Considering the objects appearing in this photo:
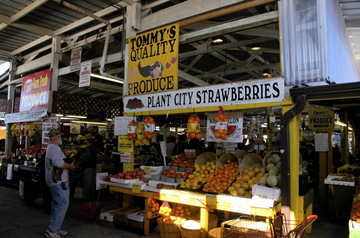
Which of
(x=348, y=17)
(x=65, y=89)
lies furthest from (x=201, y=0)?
(x=65, y=89)

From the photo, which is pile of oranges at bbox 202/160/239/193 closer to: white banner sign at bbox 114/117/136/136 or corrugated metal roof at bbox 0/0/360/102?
white banner sign at bbox 114/117/136/136

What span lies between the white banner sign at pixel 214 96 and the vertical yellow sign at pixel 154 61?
23 centimetres

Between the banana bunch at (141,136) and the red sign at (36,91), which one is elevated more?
the red sign at (36,91)

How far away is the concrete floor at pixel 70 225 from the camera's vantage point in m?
5.33

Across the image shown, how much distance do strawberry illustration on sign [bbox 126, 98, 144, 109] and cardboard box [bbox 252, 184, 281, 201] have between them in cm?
322

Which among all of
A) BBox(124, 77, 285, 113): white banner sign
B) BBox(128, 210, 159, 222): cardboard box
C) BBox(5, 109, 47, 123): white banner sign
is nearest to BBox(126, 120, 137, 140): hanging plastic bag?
BBox(124, 77, 285, 113): white banner sign

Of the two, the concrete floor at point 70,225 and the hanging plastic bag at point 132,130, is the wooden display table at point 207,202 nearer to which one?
the concrete floor at point 70,225

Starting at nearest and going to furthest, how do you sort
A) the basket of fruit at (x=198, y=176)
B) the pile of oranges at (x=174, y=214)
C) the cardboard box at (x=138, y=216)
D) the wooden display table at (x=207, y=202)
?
1. the wooden display table at (x=207, y=202)
2. the pile of oranges at (x=174, y=214)
3. the basket of fruit at (x=198, y=176)
4. the cardboard box at (x=138, y=216)

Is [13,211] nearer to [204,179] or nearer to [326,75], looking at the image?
[204,179]

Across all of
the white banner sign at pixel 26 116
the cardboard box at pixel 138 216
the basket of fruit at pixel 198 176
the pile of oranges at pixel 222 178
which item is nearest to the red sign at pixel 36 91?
the white banner sign at pixel 26 116

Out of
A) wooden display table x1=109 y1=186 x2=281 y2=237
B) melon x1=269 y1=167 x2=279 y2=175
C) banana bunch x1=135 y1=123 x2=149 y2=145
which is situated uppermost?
banana bunch x1=135 y1=123 x2=149 y2=145

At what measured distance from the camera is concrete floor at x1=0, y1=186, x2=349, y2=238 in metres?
5.33

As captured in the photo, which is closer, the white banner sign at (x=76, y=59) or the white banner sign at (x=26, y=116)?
the white banner sign at (x=76, y=59)

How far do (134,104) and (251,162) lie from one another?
9.91 ft
